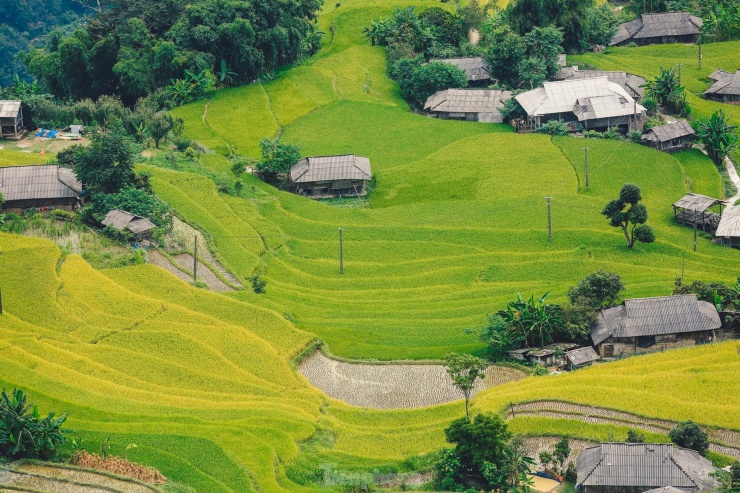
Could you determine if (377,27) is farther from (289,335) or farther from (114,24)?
(289,335)

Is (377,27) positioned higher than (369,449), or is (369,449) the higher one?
(377,27)

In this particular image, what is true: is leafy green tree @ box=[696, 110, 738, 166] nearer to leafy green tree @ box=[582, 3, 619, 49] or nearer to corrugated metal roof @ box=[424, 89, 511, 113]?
corrugated metal roof @ box=[424, 89, 511, 113]

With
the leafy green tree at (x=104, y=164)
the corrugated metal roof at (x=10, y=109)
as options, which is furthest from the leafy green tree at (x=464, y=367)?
the corrugated metal roof at (x=10, y=109)

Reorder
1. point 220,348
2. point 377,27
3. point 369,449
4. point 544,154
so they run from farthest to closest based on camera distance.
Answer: point 377,27
point 544,154
point 220,348
point 369,449

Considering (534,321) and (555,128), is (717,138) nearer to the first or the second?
(555,128)

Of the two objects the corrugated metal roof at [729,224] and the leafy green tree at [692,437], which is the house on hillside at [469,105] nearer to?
the corrugated metal roof at [729,224]

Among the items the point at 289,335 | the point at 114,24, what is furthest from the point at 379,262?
the point at 114,24
